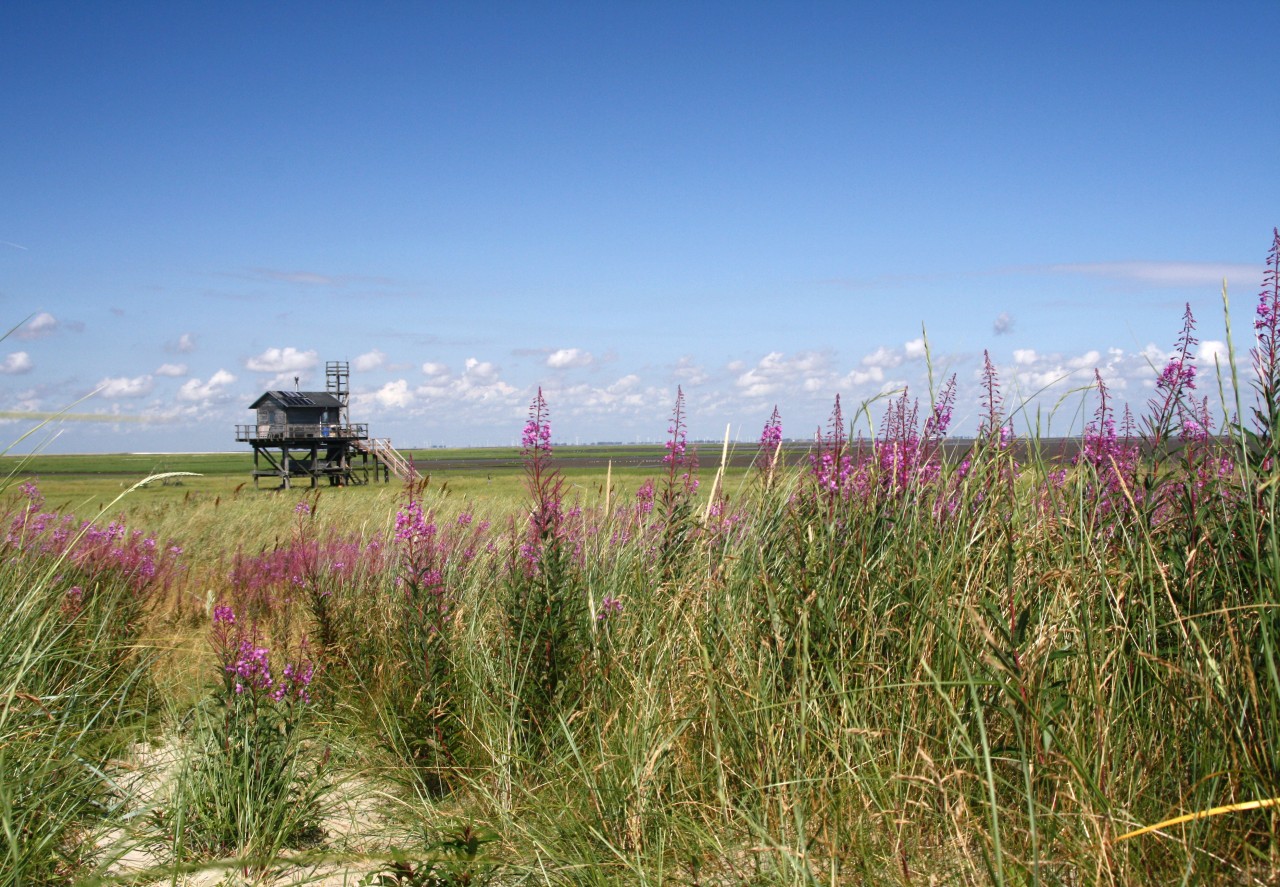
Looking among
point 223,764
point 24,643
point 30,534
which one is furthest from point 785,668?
point 30,534

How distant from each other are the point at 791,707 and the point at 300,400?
62.5 m

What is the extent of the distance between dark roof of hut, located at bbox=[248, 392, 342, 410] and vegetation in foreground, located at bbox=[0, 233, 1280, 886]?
5802 centimetres

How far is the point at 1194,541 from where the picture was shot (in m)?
2.98

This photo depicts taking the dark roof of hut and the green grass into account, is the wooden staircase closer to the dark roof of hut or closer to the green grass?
the dark roof of hut

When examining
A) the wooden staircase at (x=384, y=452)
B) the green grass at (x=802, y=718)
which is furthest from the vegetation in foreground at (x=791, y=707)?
the wooden staircase at (x=384, y=452)

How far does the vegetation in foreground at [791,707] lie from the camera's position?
2424mm

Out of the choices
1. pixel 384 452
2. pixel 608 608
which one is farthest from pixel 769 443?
pixel 384 452

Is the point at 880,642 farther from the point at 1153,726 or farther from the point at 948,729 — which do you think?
the point at 1153,726

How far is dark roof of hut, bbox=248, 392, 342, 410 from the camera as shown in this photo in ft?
195

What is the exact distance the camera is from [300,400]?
6066 centimetres

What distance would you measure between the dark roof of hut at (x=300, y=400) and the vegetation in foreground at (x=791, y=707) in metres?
58.0

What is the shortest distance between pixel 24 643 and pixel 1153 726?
14.9 ft

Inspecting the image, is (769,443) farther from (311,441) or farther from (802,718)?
(311,441)

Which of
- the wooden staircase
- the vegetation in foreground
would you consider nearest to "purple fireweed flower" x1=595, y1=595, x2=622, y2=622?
the vegetation in foreground
